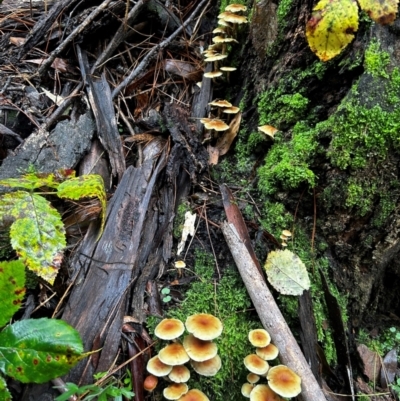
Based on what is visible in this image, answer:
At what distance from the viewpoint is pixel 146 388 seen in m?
2.15

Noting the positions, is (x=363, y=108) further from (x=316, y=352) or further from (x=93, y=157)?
(x=93, y=157)

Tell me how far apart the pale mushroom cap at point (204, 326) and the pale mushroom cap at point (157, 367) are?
0.24m

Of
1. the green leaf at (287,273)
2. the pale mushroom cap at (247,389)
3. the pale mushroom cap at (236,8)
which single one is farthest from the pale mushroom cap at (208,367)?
the pale mushroom cap at (236,8)

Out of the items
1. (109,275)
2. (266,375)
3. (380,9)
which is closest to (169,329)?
(109,275)

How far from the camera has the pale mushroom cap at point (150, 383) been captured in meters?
2.14

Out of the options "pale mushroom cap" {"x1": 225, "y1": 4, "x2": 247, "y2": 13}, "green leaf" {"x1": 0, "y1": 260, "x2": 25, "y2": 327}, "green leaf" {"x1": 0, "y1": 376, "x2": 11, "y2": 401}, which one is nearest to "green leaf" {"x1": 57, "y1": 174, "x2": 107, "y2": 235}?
"green leaf" {"x1": 0, "y1": 260, "x2": 25, "y2": 327}

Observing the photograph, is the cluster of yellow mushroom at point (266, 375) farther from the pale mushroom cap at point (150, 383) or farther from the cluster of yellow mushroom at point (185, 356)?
the pale mushroom cap at point (150, 383)

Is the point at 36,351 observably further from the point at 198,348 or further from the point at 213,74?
the point at 213,74

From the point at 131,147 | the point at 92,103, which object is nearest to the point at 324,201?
the point at 131,147

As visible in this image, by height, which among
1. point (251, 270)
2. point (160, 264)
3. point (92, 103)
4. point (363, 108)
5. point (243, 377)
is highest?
point (363, 108)

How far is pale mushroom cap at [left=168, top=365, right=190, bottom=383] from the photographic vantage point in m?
2.16

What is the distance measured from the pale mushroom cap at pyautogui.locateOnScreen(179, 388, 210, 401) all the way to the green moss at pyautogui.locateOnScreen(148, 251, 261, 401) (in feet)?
0.30

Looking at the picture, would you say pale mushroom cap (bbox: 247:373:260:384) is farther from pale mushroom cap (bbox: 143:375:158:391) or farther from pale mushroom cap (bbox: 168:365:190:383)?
pale mushroom cap (bbox: 143:375:158:391)

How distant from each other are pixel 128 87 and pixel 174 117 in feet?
2.48
